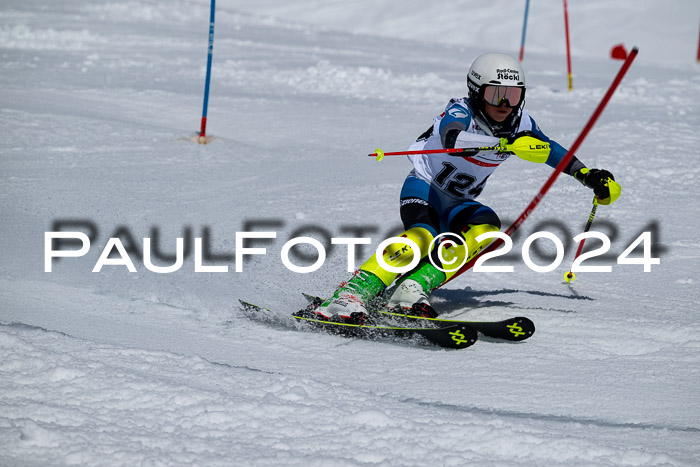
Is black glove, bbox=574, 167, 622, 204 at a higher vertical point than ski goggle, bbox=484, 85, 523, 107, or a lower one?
lower

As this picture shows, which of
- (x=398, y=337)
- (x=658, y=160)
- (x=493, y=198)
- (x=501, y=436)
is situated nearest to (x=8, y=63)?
(x=493, y=198)

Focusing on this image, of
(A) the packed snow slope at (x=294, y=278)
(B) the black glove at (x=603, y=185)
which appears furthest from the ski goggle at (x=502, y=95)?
(A) the packed snow slope at (x=294, y=278)

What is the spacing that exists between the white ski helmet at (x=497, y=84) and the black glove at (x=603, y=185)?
504mm

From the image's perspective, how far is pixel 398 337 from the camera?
397 cm

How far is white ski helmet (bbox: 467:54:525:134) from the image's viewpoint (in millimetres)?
4203

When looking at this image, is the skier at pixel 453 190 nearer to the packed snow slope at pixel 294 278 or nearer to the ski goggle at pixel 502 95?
the ski goggle at pixel 502 95

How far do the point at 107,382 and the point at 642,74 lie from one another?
39.2 feet

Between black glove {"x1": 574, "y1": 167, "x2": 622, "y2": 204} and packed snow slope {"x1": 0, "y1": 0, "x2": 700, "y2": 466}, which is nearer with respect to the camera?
packed snow slope {"x1": 0, "y1": 0, "x2": 700, "y2": 466}

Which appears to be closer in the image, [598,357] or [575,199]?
[598,357]

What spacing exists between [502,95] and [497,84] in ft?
0.20

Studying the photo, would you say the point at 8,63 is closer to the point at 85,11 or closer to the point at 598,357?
the point at 85,11

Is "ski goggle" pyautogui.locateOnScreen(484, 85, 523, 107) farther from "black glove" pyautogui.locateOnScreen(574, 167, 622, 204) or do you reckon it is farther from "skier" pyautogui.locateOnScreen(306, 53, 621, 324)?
"black glove" pyautogui.locateOnScreen(574, 167, 622, 204)

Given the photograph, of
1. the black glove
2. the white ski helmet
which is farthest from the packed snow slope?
the white ski helmet

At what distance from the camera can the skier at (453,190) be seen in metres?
4.18
